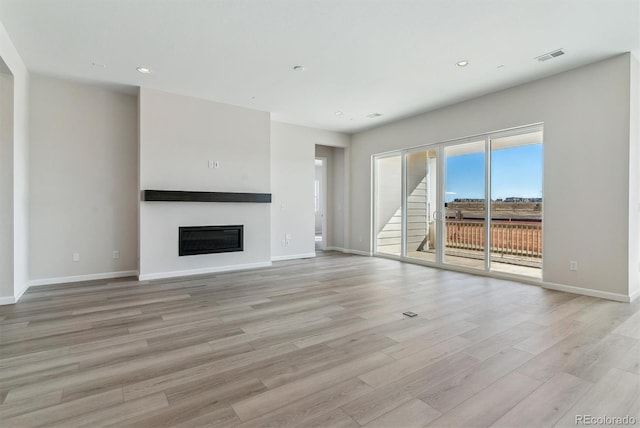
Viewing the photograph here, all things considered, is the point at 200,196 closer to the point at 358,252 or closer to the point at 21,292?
the point at 21,292

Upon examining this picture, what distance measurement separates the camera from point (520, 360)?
7.64ft

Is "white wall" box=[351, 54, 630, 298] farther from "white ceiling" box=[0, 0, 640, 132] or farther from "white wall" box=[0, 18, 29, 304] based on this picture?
"white wall" box=[0, 18, 29, 304]

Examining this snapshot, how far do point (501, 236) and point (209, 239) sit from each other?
4.88m

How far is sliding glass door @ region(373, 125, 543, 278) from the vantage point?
16.1ft

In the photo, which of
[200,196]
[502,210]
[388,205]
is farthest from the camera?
[388,205]

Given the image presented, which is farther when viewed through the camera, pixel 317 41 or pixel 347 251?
pixel 347 251

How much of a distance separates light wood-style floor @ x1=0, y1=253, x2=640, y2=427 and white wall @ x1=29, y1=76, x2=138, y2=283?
3.08 feet

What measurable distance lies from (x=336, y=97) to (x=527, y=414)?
15.5 feet

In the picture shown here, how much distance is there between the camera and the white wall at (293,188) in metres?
6.89

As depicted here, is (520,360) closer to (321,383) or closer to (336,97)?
(321,383)

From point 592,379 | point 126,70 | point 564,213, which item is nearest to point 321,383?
point 592,379

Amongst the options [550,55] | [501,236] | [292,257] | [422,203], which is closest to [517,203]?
[501,236]

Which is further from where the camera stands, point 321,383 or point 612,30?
point 612,30

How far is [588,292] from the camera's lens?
13.4 ft
